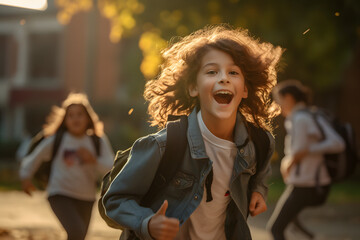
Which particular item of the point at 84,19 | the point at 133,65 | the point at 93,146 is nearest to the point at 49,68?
the point at 84,19

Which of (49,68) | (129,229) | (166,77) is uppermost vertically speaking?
(166,77)

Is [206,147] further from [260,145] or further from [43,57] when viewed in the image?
[43,57]

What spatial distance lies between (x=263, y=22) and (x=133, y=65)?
1257 cm

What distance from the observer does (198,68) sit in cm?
350

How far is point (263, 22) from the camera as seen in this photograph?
13.1m

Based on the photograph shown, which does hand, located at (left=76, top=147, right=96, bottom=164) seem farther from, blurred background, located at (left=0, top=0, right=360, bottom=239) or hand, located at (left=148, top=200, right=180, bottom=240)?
hand, located at (left=148, top=200, right=180, bottom=240)

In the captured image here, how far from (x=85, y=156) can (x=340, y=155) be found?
8.23 ft

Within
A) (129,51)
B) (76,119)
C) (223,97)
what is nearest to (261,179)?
(223,97)

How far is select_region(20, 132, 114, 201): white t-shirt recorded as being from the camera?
6.26 m

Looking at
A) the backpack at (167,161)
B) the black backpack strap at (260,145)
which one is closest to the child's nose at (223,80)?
the backpack at (167,161)

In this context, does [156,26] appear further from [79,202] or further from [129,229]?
[129,229]

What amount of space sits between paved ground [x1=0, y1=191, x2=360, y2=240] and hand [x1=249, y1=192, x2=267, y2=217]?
506 centimetres

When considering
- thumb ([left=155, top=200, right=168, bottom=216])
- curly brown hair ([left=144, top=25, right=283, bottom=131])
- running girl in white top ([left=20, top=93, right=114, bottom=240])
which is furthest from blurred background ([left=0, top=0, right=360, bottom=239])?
thumb ([left=155, top=200, right=168, bottom=216])

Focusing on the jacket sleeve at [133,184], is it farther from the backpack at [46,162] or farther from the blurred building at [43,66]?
the blurred building at [43,66]
